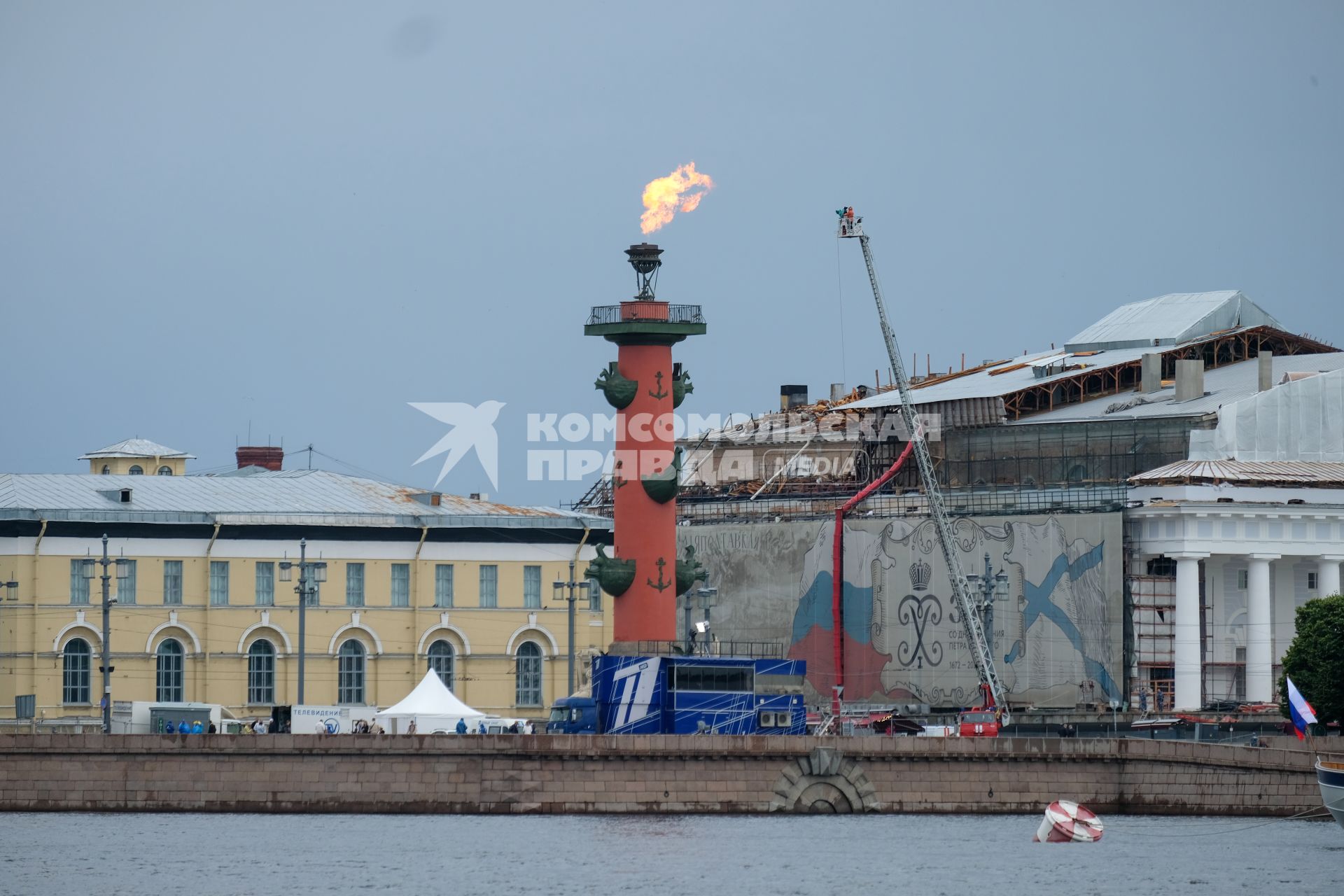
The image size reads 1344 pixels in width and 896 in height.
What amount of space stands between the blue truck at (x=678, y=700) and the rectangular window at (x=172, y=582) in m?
17.0

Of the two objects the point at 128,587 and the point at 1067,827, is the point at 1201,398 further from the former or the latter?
the point at 128,587

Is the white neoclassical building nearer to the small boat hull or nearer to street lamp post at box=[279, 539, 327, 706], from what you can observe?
the small boat hull

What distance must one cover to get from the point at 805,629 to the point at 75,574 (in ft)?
84.2

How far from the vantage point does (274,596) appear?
87000 mm

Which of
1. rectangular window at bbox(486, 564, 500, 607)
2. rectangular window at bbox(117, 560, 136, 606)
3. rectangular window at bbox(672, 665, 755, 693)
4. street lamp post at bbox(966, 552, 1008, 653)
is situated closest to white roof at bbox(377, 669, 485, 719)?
rectangular window at bbox(672, 665, 755, 693)

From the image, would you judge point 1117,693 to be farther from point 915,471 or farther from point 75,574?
point 75,574

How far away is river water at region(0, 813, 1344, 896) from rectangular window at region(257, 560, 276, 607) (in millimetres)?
17135

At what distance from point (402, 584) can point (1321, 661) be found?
1040 inches

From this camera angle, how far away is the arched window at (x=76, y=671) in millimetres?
83688

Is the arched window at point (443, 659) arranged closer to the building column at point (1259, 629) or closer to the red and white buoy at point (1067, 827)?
the building column at point (1259, 629)

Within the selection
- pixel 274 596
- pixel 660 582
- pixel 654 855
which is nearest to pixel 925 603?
pixel 274 596

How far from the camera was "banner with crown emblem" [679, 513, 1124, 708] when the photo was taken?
9038cm

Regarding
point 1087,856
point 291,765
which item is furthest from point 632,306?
point 1087,856

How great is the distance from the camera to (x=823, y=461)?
107 m
